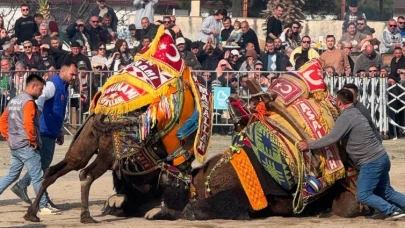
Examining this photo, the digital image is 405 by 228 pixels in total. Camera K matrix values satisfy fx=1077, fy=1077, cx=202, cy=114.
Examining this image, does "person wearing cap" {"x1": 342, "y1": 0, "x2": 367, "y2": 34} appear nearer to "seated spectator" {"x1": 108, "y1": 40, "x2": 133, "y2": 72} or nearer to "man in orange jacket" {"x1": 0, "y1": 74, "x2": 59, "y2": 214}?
"seated spectator" {"x1": 108, "y1": 40, "x2": 133, "y2": 72}

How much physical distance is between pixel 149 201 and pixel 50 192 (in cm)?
256

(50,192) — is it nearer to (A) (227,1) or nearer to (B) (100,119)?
(B) (100,119)

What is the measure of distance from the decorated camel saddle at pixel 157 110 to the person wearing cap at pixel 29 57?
9.47 metres

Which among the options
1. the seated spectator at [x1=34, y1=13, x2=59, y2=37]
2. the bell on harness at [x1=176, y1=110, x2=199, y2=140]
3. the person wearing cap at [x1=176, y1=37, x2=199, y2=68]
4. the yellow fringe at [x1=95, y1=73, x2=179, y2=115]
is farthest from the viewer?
the seated spectator at [x1=34, y1=13, x2=59, y2=37]

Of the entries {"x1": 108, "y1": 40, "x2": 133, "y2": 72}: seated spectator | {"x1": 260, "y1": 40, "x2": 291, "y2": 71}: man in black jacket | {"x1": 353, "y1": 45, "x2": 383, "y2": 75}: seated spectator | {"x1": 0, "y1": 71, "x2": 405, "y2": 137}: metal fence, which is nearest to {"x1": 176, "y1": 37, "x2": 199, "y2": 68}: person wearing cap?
{"x1": 0, "y1": 71, "x2": 405, "y2": 137}: metal fence

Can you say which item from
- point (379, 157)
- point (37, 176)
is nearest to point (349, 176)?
point (379, 157)

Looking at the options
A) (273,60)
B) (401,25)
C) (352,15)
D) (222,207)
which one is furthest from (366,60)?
(222,207)

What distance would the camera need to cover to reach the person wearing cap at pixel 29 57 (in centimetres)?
2097

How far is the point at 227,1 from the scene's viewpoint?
36375 mm

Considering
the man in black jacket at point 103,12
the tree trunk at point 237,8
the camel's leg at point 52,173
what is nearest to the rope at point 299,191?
the camel's leg at point 52,173

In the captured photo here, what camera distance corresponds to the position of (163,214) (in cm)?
1139

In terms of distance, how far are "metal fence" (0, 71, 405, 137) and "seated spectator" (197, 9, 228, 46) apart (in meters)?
2.75

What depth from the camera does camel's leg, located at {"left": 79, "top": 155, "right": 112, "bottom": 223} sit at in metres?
11.2

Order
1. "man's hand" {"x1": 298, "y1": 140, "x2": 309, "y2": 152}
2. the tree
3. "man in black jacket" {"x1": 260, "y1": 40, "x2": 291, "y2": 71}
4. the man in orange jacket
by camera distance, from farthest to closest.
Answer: the tree, "man in black jacket" {"x1": 260, "y1": 40, "x2": 291, "y2": 71}, the man in orange jacket, "man's hand" {"x1": 298, "y1": 140, "x2": 309, "y2": 152}
